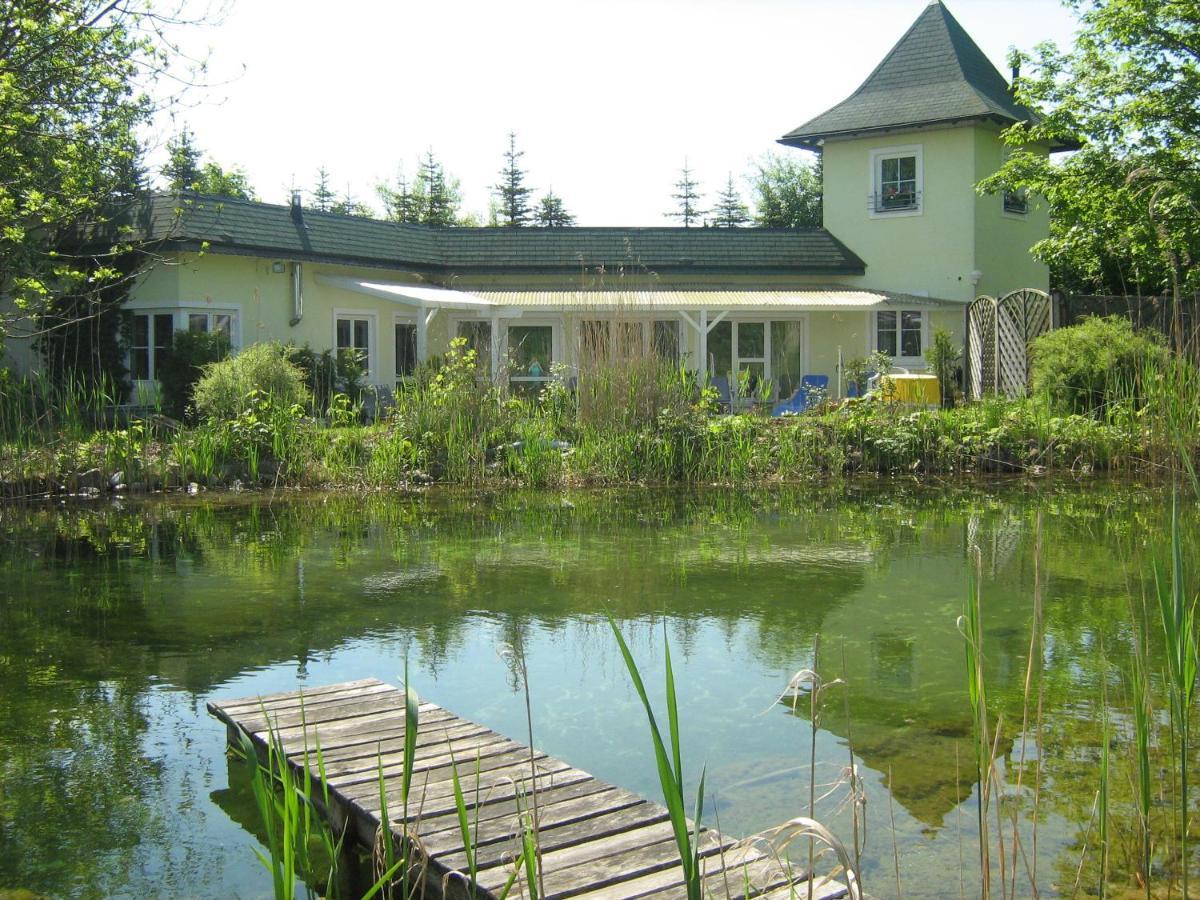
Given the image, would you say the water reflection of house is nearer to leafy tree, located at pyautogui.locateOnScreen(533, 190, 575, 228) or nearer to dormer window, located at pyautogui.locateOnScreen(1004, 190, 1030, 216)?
dormer window, located at pyautogui.locateOnScreen(1004, 190, 1030, 216)

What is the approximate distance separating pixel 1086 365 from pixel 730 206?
39914 mm

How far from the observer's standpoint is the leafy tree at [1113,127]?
17.9 meters

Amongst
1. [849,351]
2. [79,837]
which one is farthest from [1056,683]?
[849,351]

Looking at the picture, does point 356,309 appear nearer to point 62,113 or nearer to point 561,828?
point 62,113

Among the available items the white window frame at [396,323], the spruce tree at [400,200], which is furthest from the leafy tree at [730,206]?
the white window frame at [396,323]

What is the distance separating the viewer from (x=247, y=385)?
1421cm

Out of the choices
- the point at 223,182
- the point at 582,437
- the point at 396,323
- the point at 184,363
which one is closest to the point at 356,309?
the point at 396,323

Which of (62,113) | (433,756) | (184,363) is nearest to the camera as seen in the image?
(433,756)

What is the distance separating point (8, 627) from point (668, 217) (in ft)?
176

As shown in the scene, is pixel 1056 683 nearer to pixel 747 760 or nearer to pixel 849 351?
pixel 747 760

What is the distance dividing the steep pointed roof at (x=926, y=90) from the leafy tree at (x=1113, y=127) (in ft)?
3.79

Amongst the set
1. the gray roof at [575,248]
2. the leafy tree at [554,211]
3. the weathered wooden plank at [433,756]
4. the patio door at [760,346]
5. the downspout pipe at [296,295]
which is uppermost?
the leafy tree at [554,211]

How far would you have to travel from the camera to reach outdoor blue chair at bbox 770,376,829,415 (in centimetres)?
1617

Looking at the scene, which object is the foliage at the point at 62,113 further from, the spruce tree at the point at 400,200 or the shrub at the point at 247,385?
the spruce tree at the point at 400,200
